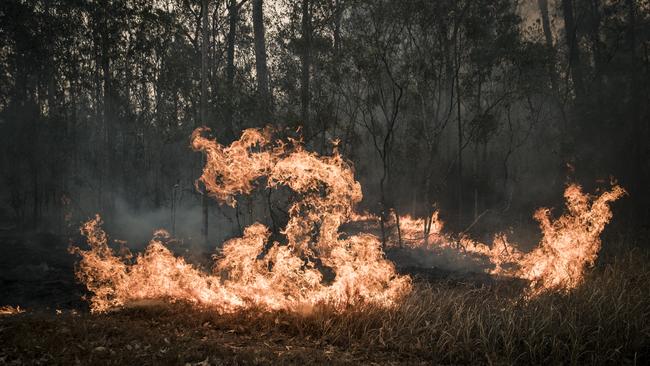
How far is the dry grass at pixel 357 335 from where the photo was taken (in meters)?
6.37

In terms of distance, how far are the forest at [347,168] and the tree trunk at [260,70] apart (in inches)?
4.0

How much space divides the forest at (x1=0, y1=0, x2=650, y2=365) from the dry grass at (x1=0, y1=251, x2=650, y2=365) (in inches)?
1.9

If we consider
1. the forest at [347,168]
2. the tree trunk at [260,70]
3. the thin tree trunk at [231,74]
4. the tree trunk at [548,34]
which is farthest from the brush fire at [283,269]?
the tree trunk at [548,34]

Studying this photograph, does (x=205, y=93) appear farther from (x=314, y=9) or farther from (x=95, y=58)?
(x=95, y=58)

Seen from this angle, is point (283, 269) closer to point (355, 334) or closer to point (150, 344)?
point (355, 334)

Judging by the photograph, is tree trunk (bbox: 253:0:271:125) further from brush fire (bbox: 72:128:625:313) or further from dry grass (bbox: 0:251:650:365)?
dry grass (bbox: 0:251:650:365)

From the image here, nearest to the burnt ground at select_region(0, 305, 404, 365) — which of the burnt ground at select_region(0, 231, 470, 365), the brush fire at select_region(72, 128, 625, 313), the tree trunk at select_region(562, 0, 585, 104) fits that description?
the burnt ground at select_region(0, 231, 470, 365)

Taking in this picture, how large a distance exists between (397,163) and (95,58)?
19.0m

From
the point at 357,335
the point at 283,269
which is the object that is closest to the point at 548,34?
the point at 283,269

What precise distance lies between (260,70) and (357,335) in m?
16.6

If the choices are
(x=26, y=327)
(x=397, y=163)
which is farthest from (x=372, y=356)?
(x=397, y=163)

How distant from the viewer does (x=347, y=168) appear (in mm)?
16891

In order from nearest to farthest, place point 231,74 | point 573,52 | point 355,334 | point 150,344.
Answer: point 150,344, point 355,334, point 231,74, point 573,52

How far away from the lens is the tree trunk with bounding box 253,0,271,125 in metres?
21.3
